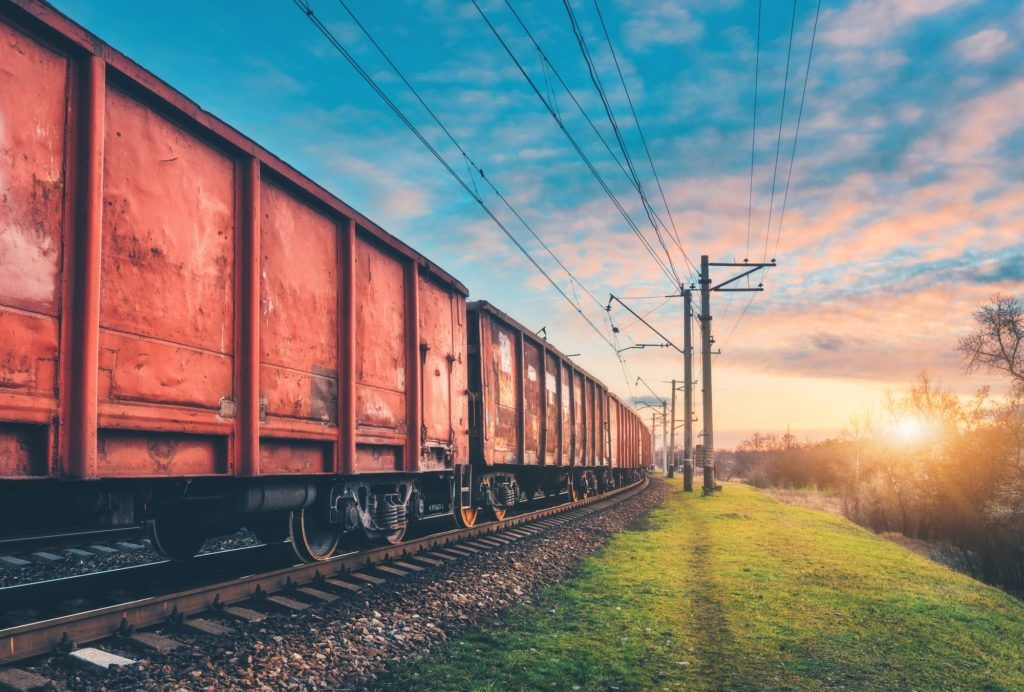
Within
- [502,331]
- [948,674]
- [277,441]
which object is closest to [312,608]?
[277,441]

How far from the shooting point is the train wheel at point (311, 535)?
7.18 meters

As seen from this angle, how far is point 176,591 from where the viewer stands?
5992 mm

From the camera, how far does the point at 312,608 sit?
580cm

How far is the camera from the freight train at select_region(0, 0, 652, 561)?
3.92 m

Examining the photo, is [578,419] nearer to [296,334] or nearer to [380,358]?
[380,358]

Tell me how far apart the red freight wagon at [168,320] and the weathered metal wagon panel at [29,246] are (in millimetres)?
11

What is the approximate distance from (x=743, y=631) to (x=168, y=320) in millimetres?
5441

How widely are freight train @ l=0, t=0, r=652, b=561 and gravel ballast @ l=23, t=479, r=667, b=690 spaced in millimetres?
941

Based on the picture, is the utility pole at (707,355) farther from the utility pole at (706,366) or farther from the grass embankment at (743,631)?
the grass embankment at (743,631)

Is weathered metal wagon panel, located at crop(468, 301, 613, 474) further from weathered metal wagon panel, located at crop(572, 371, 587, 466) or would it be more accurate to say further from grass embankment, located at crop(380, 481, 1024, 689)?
grass embankment, located at crop(380, 481, 1024, 689)

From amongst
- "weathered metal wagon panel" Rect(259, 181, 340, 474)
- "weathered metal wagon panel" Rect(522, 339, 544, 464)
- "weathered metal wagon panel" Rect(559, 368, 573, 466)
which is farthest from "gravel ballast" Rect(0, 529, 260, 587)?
"weathered metal wagon panel" Rect(559, 368, 573, 466)

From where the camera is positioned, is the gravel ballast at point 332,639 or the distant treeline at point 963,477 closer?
the gravel ballast at point 332,639

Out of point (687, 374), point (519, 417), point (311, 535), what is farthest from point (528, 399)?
point (687, 374)

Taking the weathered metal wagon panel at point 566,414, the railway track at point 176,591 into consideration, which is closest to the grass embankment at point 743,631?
the railway track at point 176,591
